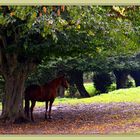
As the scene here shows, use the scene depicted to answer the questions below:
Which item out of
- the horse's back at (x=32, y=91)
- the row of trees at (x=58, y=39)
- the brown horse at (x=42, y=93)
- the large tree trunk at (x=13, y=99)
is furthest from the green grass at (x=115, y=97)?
the large tree trunk at (x=13, y=99)

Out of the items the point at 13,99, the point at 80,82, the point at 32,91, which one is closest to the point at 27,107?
the point at 32,91

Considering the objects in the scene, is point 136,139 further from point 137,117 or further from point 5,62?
point 5,62

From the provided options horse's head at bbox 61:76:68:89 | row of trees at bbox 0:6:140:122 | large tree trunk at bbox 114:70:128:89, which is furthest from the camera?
horse's head at bbox 61:76:68:89

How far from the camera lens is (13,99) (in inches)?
296

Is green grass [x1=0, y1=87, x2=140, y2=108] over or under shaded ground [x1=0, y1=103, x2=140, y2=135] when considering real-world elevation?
over

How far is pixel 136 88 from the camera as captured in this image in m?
6.55

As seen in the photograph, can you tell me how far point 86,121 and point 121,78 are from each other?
0.78m

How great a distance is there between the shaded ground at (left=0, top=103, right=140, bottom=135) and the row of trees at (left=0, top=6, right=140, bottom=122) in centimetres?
32

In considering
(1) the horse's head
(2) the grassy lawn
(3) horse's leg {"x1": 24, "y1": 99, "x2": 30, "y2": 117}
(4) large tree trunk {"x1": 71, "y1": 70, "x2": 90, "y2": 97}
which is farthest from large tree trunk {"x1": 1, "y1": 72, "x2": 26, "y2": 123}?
(4) large tree trunk {"x1": 71, "y1": 70, "x2": 90, "y2": 97}

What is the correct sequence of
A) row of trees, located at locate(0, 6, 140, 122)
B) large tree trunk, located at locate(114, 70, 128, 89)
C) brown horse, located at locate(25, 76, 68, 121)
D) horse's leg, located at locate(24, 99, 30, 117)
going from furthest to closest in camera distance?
1. horse's leg, located at locate(24, 99, 30, 117)
2. brown horse, located at locate(25, 76, 68, 121)
3. large tree trunk, located at locate(114, 70, 128, 89)
4. row of trees, located at locate(0, 6, 140, 122)

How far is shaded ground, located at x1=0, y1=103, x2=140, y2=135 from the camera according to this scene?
6.47 meters

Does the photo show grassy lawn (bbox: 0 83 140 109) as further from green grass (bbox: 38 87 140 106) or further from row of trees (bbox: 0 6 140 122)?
row of trees (bbox: 0 6 140 122)

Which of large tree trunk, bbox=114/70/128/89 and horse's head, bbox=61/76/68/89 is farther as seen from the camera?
horse's head, bbox=61/76/68/89

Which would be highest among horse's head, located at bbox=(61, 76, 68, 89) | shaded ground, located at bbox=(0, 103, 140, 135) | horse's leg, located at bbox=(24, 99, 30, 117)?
horse's head, located at bbox=(61, 76, 68, 89)
